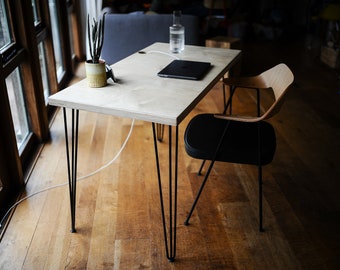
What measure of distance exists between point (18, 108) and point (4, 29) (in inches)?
22.0

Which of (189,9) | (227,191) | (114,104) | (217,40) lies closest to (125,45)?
(217,40)

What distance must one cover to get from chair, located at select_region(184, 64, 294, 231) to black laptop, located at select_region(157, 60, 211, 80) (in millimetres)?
220

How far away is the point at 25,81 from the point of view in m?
2.52

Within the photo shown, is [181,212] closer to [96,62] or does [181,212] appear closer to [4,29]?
[96,62]

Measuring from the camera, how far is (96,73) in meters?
1.61

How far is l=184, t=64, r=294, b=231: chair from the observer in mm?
1645

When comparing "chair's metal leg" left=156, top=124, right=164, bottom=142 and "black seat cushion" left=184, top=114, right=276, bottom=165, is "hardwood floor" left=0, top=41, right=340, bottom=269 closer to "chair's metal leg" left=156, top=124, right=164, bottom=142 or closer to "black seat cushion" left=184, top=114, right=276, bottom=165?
"chair's metal leg" left=156, top=124, right=164, bottom=142

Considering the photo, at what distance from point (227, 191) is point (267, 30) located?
4.75 metres

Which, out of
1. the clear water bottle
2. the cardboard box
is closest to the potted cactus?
the clear water bottle

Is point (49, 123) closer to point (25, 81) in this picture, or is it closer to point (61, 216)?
point (25, 81)

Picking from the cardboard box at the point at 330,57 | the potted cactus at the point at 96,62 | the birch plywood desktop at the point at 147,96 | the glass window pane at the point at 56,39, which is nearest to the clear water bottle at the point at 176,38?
the birch plywood desktop at the point at 147,96

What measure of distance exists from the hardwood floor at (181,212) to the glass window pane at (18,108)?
0.20 meters

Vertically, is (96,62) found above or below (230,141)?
above

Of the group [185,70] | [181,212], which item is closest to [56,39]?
[185,70]
